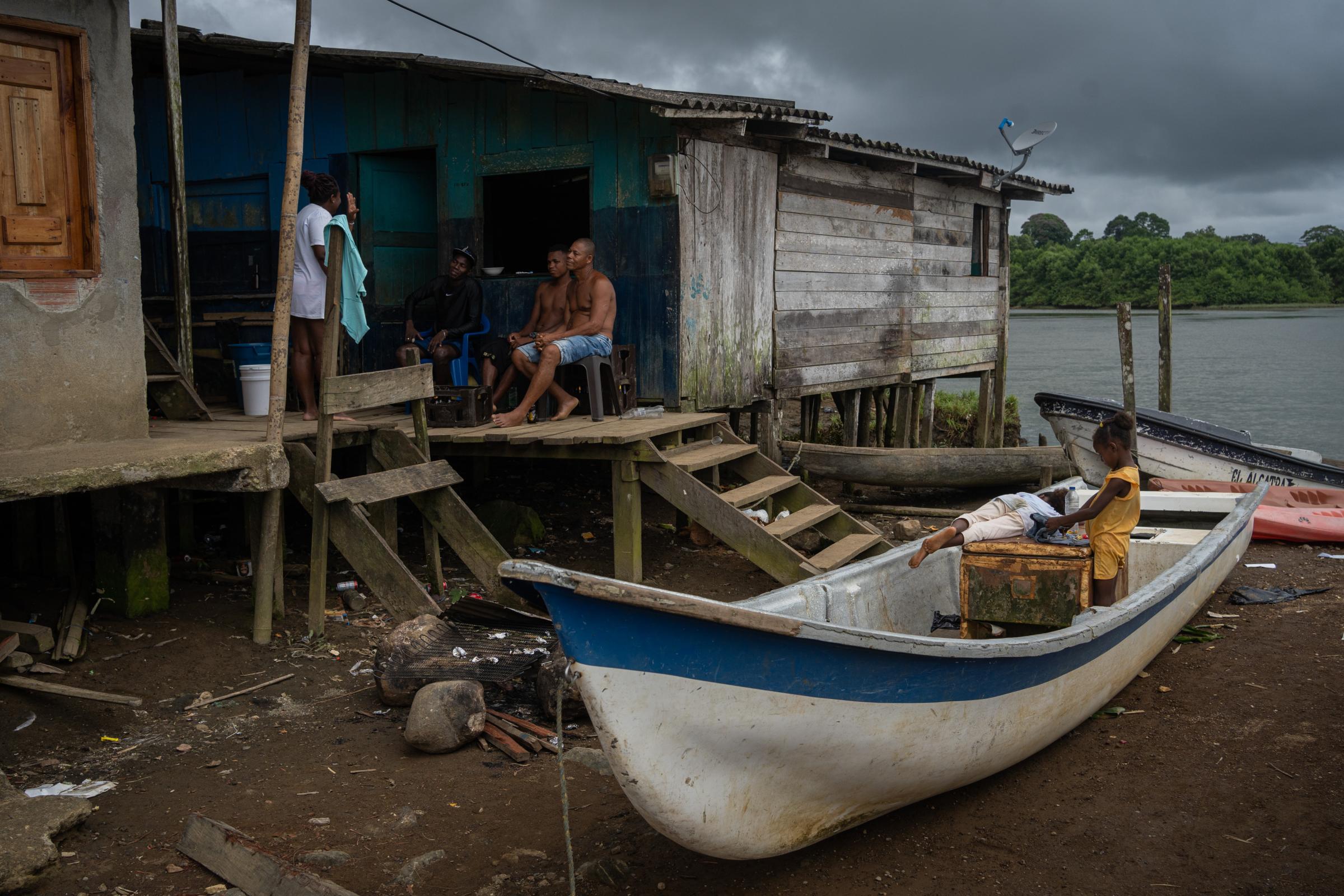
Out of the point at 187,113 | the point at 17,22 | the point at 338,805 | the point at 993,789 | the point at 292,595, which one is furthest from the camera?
the point at 187,113

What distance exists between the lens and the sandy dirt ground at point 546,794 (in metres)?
3.88

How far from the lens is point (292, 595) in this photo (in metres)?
6.80

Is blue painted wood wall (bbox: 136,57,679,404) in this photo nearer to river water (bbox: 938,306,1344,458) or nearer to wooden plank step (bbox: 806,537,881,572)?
wooden plank step (bbox: 806,537,881,572)

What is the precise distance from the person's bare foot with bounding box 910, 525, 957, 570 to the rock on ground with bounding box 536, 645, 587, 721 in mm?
1730

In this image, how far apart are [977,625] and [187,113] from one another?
320 inches

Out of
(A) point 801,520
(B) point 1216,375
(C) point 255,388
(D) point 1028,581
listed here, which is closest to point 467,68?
(C) point 255,388

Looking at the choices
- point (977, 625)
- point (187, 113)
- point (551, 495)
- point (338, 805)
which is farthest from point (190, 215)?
point (977, 625)

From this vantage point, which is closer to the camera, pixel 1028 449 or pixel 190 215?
pixel 190 215

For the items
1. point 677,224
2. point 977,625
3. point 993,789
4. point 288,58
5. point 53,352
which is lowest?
point 993,789

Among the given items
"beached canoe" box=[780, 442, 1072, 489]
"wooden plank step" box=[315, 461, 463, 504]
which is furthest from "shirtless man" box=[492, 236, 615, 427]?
"beached canoe" box=[780, 442, 1072, 489]

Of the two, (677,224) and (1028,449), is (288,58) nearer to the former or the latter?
(677,224)

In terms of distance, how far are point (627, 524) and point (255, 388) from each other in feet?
9.19

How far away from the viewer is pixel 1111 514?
544 cm

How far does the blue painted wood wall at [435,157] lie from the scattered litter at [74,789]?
5.05 metres
